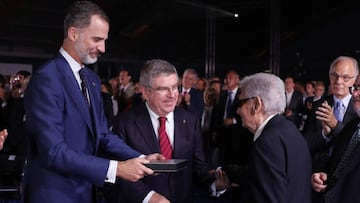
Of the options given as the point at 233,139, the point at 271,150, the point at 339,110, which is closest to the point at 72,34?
the point at 271,150

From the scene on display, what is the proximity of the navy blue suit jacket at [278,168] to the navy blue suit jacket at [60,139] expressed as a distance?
0.58m

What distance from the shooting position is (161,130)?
7.66 ft

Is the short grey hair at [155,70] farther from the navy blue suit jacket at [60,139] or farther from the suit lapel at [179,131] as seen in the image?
the navy blue suit jacket at [60,139]

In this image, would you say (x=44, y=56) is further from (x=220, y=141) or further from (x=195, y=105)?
(x=220, y=141)

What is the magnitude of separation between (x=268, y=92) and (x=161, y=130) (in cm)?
59

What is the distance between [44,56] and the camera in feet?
32.7

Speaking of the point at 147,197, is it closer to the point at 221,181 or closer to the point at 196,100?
the point at 221,181

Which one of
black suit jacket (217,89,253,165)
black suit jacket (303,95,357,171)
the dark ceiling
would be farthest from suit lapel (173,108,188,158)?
the dark ceiling

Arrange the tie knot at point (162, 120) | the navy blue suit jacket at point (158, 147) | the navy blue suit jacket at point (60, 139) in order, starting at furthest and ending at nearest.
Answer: the tie knot at point (162, 120), the navy blue suit jacket at point (158, 147), the navy blue suit jacket at point (60, 139)

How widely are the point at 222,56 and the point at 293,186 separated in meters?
9.12

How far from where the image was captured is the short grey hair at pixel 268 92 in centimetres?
199

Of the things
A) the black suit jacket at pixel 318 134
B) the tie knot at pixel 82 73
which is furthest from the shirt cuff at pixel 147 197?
the black suit jacket at pixel 318 134

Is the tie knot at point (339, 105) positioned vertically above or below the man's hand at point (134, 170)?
above

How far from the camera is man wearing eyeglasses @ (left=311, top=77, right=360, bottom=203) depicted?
6.97ft
